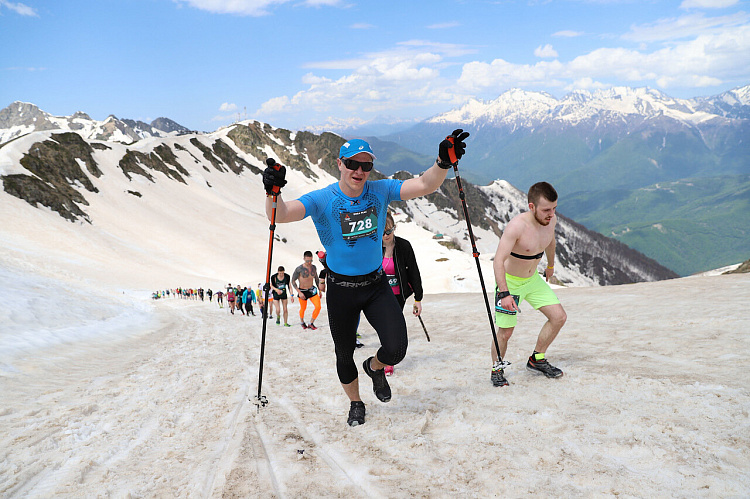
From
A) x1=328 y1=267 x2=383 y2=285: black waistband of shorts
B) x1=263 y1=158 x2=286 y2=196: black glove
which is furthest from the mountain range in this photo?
x1=263 y1=158 x2=286 y2=196: black glove

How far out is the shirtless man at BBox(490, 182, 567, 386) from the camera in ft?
19.0

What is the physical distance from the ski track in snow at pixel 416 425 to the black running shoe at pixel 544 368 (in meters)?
0.13

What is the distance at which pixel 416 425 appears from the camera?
4762 millimetres

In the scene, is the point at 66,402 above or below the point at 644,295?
below

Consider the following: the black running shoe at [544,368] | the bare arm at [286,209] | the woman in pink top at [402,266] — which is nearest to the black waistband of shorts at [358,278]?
Result: the bare arm at [286,209]

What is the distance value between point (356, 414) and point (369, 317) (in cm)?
113

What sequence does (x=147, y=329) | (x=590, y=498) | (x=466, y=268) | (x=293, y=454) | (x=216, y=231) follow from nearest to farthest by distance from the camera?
(x=590, y=498)
(x=293, y=454)
(x=147, y=329)
(x=466, y=268)
(x=216, y=231)

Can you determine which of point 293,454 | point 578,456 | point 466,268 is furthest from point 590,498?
point 466,268

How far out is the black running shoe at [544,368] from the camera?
5.91 metres

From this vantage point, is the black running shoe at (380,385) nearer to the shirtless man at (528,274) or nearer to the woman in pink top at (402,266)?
the shirtless man at (528,274)

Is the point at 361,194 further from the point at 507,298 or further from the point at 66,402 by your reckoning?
the point at 66,402

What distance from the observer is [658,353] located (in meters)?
6.76

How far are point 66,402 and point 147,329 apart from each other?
9.70 m

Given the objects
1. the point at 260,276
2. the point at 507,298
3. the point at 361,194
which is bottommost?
the point at 260,276
